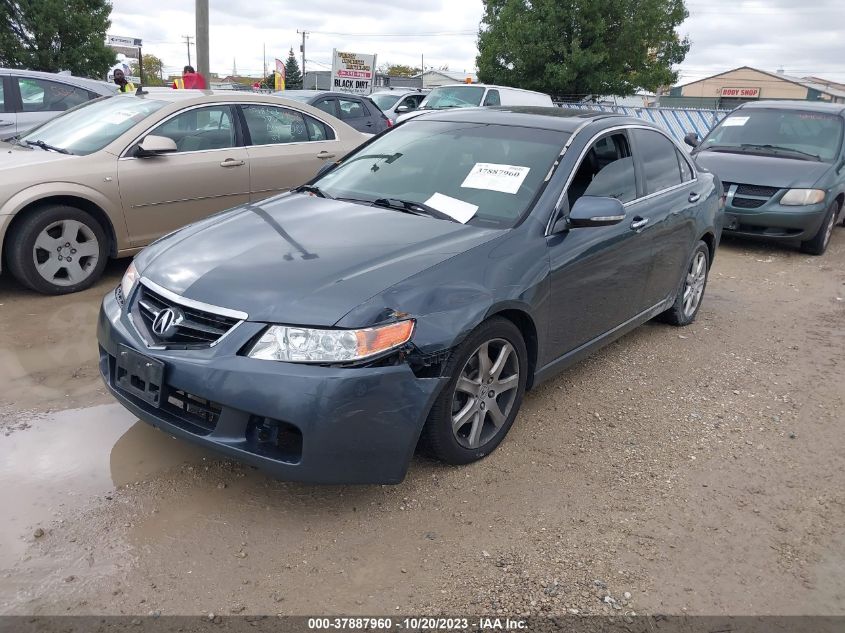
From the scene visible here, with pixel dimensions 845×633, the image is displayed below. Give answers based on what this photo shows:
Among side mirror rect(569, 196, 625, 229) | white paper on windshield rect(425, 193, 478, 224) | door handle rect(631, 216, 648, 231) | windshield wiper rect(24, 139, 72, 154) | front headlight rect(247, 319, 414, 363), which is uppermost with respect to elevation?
side mirror rect(569, 196, 625, 229)

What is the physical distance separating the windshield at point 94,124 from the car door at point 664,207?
402 cm

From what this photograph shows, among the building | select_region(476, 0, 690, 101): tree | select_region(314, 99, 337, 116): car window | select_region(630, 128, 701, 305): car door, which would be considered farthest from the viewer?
the building

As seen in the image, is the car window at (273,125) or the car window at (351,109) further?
the car window at (351,109)

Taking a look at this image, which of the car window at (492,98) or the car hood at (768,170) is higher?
the car window at (492,98)

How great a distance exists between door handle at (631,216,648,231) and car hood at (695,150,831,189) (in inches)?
184

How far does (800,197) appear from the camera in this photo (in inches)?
320

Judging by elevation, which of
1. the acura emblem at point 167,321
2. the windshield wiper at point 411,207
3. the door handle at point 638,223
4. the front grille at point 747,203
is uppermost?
the windshield wiper at point 411,207

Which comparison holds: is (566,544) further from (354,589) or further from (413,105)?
(413,105)

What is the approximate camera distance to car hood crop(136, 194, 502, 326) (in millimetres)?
2830

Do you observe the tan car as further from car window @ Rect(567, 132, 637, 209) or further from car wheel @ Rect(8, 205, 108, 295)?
car window @ Rect(567, 132, 637, 209)

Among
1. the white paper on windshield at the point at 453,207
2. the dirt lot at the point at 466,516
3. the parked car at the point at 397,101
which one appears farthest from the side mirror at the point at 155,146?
the parked car at the point at 397,101

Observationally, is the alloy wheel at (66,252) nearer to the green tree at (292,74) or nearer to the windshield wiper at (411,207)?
the windshield wiper at (411,207)

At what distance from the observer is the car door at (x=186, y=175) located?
5727 millimetres

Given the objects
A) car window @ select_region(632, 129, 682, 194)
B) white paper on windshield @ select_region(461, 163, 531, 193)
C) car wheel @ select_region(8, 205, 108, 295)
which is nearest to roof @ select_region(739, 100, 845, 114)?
car window @ select_region(632, 129, 682, 194)
